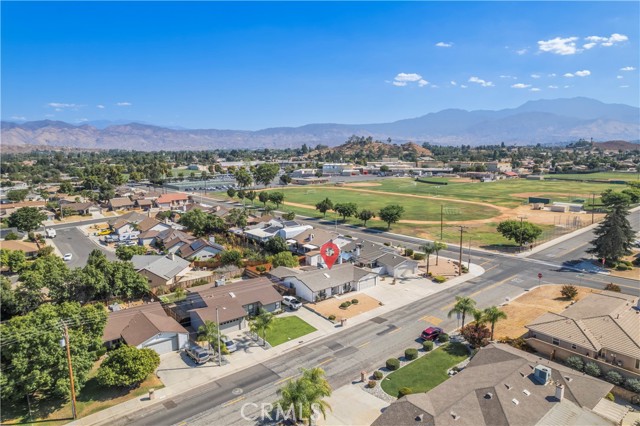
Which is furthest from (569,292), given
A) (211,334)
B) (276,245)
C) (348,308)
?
(276,245)

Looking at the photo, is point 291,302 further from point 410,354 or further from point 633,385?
point 633,385

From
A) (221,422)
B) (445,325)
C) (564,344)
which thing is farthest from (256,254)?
(564,344)

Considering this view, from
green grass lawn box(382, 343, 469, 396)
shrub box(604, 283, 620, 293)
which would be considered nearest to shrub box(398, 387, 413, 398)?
green grass lawn box(382, 343, 469, 396)

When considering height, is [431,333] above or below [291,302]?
above

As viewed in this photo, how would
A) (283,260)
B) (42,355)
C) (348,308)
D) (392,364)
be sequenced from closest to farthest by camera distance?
1. (42,355)
2. (392,364)
3. (348,308)
4. (283,260)

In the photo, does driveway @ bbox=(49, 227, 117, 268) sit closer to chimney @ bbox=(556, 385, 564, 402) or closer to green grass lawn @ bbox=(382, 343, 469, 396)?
green grass lawn @ bbox=(382, 343, 469, 396)

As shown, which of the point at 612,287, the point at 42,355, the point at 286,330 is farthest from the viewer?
the point at 612,287

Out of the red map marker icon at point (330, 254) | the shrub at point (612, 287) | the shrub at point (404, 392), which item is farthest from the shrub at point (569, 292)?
the red map marker icon at point (330, 254)

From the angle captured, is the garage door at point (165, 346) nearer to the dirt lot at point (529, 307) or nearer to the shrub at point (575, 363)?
the dirt lot at point (529, 307)
